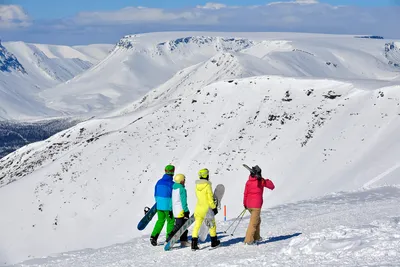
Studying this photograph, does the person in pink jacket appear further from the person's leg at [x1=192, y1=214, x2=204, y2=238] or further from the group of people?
the person's leg at [x1=192, y1=214, x2=204, y2=238]

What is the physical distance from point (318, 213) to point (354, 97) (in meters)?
46.1

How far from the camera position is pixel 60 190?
66.1 metres

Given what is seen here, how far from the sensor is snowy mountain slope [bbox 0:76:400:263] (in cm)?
5381

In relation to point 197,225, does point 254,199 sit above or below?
above

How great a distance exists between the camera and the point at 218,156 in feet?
212

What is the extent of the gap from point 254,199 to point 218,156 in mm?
46816

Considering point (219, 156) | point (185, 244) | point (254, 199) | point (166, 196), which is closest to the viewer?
point (254, 199)

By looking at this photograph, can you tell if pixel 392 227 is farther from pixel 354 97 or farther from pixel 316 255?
pixel 354 97

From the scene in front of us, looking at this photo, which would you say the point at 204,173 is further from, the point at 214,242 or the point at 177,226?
the point at 177,226

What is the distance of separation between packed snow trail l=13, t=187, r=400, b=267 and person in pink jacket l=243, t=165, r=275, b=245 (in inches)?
14.9

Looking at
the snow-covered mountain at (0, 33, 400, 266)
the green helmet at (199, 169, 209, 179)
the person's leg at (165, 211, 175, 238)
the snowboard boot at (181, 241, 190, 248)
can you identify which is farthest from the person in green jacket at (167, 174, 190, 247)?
the snow-covered mountain at (0, 33, 400, 266)

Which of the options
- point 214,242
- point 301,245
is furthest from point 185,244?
point 301,245

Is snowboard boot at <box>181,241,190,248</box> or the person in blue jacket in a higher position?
the person in blue jacket

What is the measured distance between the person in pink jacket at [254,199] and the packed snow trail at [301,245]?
0.38 m
